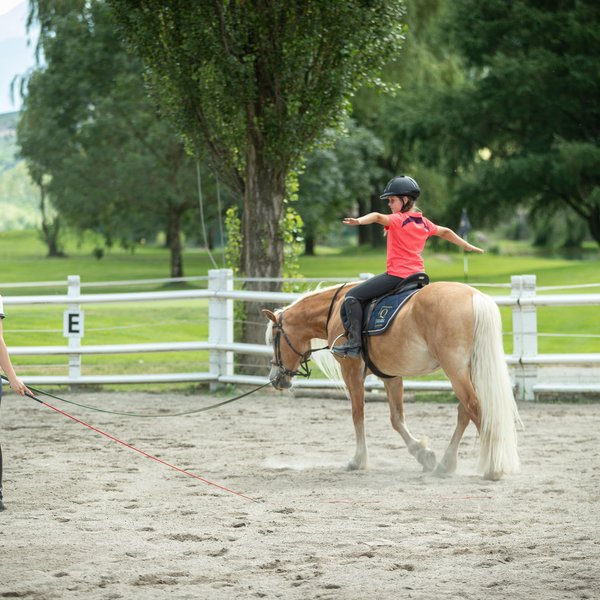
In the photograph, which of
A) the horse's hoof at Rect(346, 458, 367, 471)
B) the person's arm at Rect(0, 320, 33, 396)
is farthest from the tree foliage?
the person's arm at Rect(0, 320, 33, 396)

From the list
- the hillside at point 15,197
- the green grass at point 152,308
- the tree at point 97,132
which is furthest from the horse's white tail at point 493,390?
the hillside at point 15,197

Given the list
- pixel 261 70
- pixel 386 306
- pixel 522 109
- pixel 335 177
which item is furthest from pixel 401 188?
pixel 522 109

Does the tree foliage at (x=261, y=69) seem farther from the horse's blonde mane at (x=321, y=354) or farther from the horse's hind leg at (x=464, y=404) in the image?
the horse's hind leg at (x=464, y=404)

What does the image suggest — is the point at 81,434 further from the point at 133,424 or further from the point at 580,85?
the point at 580,85

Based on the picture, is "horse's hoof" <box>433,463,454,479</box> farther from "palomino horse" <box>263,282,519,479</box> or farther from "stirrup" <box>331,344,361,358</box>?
"stirrup" <box>331,344,361,358</box>

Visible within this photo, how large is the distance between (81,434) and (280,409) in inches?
103

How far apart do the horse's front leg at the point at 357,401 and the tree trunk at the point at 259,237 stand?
5232mm

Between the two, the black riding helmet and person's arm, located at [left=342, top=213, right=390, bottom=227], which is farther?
the black riding helmet

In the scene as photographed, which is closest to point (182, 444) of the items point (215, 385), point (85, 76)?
point (215, 385)

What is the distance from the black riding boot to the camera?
7992mm

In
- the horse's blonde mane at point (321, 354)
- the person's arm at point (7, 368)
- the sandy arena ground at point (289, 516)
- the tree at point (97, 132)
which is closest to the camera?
the sandy arena ground at point (289, 516)

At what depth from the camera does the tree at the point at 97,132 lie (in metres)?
33.9

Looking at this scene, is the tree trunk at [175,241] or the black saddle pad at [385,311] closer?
the black saddle pad at [385,311]

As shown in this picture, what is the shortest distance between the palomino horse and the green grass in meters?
3.65
